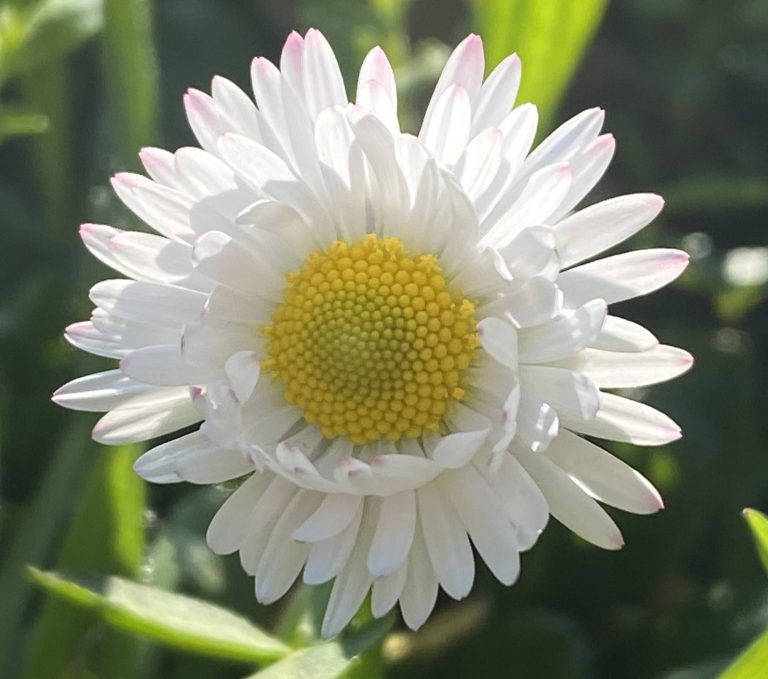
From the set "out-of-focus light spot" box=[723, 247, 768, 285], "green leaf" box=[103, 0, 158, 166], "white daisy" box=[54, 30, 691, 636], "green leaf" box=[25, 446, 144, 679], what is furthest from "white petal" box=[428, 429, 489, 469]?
"out-of-focus light spot" box=[723, 247, 768, 285]

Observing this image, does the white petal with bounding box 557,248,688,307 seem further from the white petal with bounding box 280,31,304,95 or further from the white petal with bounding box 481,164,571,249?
the white petal with bounding box 280,31,304,95

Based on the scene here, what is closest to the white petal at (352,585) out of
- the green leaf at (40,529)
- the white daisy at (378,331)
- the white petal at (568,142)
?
the white daisy at (378,331)

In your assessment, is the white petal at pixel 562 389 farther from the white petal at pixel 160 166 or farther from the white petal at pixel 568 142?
the white petal at pixel 160 166

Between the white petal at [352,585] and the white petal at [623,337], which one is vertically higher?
the white petal at [623,337]

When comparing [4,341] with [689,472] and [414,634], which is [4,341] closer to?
[414,634]

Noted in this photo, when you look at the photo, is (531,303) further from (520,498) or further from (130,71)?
(130,71)

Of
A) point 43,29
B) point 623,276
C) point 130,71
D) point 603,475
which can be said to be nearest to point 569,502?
point 603,475

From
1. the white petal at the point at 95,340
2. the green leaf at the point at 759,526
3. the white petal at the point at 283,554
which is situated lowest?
the white petal at the point at 283,554
